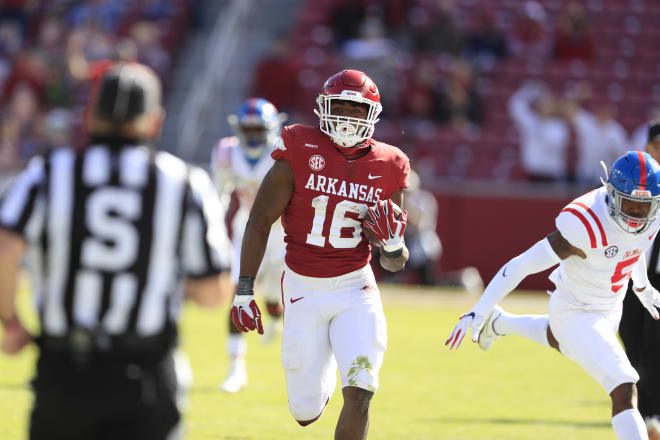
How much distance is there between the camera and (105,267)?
337 cm

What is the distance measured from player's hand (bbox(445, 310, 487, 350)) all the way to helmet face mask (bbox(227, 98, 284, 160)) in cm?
336

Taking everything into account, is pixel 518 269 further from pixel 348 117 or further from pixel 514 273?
pixel 348 117

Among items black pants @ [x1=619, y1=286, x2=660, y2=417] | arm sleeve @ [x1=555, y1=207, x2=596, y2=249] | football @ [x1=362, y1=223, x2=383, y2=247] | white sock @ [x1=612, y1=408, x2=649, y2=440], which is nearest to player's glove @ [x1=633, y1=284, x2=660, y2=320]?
black pants @ [x1=619, y1=286, x2=660, y2=417]

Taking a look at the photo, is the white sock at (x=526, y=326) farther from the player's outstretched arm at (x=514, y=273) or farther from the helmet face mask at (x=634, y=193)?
the helmet face mask at (x=634, y=193)

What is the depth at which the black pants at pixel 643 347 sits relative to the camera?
604 cm

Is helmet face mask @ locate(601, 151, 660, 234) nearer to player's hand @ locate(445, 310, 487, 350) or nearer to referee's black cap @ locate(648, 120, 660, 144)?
player's hand @ locate(445, 310, 487, 350)

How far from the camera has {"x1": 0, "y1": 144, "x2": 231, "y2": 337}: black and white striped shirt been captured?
3377 millimetres

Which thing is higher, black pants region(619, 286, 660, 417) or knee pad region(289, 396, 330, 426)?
black pants region(619, 286, 660, 417)

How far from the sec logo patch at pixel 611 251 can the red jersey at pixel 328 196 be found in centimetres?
103

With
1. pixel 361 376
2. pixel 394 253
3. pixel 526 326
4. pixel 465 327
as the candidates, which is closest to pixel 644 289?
pixel 526 326

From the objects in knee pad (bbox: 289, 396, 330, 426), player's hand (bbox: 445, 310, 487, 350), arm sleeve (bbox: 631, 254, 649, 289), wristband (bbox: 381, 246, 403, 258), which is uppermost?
wristband (bbox: 381, 246, 403, 258)

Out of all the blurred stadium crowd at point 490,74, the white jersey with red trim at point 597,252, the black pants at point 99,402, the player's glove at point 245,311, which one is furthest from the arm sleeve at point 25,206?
the blurred stadium crowd at point 490,74

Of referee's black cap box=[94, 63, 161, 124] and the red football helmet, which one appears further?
the red football helmet

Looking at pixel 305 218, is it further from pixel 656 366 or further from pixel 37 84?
pixel 37 84
